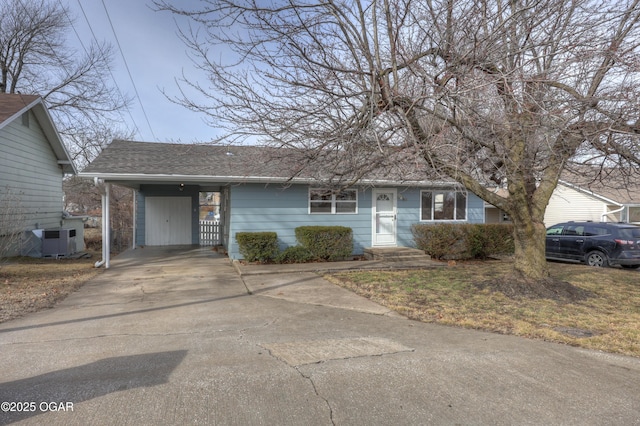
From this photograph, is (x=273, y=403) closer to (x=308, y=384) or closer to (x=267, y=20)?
(x=308, y=384)

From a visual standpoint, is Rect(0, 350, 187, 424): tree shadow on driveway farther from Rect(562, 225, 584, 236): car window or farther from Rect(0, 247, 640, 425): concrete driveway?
Rect(562, 225, 584, 236): car window

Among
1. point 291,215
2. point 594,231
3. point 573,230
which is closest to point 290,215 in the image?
point 291,215

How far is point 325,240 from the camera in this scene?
1102cm

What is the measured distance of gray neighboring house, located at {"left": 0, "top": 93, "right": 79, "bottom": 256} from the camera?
36.6 feet

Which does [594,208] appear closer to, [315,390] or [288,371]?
[288,371]

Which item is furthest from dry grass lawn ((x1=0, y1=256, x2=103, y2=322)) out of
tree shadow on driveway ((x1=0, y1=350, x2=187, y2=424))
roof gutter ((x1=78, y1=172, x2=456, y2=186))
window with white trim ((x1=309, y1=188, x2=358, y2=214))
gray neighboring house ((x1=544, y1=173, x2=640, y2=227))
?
gray neighboring house ((x1=544, y1=173, x2=640, y2=227))

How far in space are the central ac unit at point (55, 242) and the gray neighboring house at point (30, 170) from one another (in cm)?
23

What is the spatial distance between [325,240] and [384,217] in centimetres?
265

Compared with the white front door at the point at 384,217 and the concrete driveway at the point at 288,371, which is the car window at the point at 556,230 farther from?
the concrete driveway at the point at 288,371

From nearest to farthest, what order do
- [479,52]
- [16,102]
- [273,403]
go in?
[273,403], [479,52], [16,102]

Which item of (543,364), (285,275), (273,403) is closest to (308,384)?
(273,403)

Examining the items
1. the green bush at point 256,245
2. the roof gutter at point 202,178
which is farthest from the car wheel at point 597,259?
the green bush at point 256,245

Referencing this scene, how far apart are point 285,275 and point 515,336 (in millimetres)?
5490

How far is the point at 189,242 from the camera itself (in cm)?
1577
